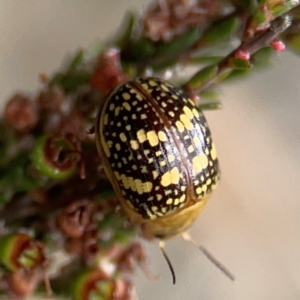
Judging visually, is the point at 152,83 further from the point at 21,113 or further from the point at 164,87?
the point at 21,113

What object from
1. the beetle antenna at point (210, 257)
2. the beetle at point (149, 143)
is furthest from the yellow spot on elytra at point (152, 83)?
the beetle antenna at point (210, 257)

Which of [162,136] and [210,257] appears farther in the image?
[210,257]

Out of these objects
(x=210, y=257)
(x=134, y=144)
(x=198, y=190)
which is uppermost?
(x=134, y=144)

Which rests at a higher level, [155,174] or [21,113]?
[21,113]

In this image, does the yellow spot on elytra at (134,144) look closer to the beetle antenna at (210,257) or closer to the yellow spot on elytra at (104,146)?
the yellow spot on elytra at (104,146)

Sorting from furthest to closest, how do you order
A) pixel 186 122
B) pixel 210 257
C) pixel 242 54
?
pixel 210 257
pixel 186 122
pixel 242 54

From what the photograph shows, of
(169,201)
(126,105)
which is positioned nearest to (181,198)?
(169,201)

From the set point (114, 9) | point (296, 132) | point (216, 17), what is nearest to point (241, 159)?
point (296, 132)
